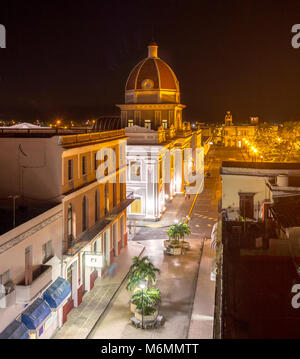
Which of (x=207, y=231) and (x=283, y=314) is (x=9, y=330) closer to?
(x=283, y=314)

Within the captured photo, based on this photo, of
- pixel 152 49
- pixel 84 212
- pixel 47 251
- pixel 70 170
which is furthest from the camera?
pixel 152 49

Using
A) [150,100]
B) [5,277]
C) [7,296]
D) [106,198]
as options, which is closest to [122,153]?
[106,198]

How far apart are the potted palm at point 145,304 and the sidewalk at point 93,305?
1.97 m

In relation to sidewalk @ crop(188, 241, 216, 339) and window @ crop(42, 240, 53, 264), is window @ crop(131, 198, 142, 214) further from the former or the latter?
window @ crop(42, 240, 53, 264)

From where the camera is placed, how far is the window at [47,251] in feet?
57.8

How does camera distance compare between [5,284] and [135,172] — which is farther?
[135,172]

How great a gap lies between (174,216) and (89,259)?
2140 cm

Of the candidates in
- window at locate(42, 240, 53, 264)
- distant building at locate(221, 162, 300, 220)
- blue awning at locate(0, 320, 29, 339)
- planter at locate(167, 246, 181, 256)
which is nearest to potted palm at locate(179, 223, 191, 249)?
planter at locate(167, 246, 181, 256)

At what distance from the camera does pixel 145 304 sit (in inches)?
774

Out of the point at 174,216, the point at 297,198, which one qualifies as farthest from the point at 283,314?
the point at 174,216

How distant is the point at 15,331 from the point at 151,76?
143 ft

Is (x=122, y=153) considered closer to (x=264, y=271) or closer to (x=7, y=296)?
(x=7, y=296)

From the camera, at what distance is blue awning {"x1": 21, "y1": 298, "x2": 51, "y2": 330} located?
14992mm
